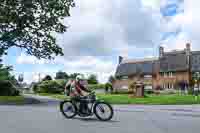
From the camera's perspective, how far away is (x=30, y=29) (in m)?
33.6

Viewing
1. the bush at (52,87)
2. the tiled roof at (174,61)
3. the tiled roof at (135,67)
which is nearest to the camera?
the bush at (52,87)

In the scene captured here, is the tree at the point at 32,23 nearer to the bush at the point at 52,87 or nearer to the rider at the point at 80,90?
the rider at the point at 80,90

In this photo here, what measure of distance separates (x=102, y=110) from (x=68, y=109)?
1563mm

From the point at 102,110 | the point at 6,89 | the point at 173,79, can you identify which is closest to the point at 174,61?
the point at 173,79

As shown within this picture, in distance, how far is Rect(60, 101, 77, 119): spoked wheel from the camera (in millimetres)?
14241

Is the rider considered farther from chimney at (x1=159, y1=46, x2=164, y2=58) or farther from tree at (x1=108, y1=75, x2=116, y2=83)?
tree at (x1=108, y1=75, x2=116, y2=83)

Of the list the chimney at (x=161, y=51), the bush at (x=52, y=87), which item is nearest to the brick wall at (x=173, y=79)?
the chimney at (x=161, y=51)

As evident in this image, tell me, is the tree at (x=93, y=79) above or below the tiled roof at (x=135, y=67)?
below

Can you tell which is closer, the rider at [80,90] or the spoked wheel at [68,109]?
the rider at [80,90]

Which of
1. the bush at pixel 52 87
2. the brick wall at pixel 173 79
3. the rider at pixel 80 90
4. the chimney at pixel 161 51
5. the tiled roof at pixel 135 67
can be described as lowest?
the rider at pixel 80 90

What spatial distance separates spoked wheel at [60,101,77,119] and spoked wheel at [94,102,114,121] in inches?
40.8

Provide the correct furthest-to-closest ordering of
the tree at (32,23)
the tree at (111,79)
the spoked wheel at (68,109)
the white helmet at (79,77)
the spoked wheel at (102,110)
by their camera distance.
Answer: the tree at (111,79) → the tree at (32,23) → the spoked wheel at (68,109) → the white helmet at (79,77) → the spoked wheel at (102,110)

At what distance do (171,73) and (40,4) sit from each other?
63284 mm

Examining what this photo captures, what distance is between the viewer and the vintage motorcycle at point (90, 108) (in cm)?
1344
